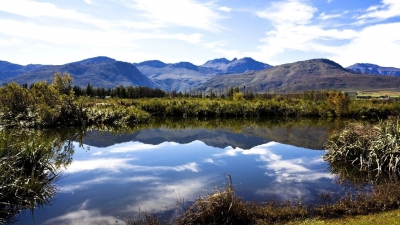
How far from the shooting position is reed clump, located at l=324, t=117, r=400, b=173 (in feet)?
43.4

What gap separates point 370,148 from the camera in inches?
555

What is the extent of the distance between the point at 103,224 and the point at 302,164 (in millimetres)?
Result: 11658

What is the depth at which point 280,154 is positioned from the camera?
1977 cm

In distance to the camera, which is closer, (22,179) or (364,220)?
(364,220)

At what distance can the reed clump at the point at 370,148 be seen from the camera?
43.4ft

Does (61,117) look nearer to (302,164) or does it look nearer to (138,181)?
(138,181)


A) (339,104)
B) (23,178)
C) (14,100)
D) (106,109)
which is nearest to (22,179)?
(23,178)

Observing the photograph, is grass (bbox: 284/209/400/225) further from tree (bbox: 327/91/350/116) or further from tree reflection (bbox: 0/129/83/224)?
tree (bbox: 327/91/350/116)

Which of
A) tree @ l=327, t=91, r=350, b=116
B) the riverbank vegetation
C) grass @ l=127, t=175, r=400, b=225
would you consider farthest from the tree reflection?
tree @ l=327, t=91, r=350, b=116

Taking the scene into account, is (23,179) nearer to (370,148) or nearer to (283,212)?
(283,212)

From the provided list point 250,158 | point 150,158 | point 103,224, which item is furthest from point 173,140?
point 103,224

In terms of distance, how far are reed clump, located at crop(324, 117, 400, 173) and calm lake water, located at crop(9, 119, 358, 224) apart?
1.21m

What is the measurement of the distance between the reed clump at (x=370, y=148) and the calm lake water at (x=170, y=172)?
121cm

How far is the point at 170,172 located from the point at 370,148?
31.0ft
